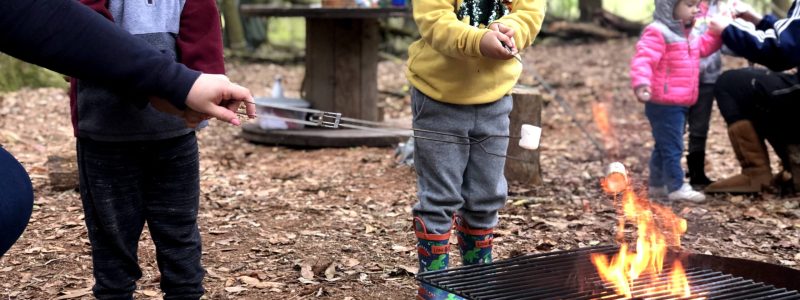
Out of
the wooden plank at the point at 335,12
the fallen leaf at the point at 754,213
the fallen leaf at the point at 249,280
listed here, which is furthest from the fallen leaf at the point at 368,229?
the wooden plank at the point at 335,12

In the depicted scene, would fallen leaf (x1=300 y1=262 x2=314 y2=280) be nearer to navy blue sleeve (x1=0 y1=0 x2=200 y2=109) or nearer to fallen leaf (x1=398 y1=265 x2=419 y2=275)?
fallen leaf (x1=398 y1=265 x2=419 y2=275)

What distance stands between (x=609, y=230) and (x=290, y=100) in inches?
147

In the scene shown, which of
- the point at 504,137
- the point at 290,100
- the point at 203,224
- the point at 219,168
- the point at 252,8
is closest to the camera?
the point at 504,137

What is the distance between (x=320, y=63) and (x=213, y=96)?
5.47 meters

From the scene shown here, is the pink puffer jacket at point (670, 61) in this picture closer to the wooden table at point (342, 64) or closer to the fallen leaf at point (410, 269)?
the fallen leaf at point (410, 269)

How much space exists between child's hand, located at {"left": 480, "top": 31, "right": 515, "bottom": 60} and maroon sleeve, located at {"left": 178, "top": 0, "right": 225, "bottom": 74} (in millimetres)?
938

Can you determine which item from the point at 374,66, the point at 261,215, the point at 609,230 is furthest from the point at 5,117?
the point at 609,230

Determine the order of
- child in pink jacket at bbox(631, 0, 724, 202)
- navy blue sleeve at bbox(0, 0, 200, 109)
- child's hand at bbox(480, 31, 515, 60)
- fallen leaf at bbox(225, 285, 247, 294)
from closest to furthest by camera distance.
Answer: navy blue sleeve at bbox(0, 0, 200, 109)
child's hand at bbox(480, 31, 515, 60)
fallen leaf at bbox(225, 285, 247, 294)
child in pink jacket at bbox(631, 0, 724, 202)

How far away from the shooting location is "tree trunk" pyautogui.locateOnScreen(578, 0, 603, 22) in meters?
15.2

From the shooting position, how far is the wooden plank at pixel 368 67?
7.64 metres

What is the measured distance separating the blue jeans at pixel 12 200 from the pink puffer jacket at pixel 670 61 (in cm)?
412

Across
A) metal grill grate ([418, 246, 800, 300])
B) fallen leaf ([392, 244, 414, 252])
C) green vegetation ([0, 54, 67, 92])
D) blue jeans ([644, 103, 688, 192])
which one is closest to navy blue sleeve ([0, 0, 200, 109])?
metal grill grate ([418, 246, 800, 300])

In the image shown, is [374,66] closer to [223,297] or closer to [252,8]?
[252,8]

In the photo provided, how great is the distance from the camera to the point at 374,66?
7.79 metres
